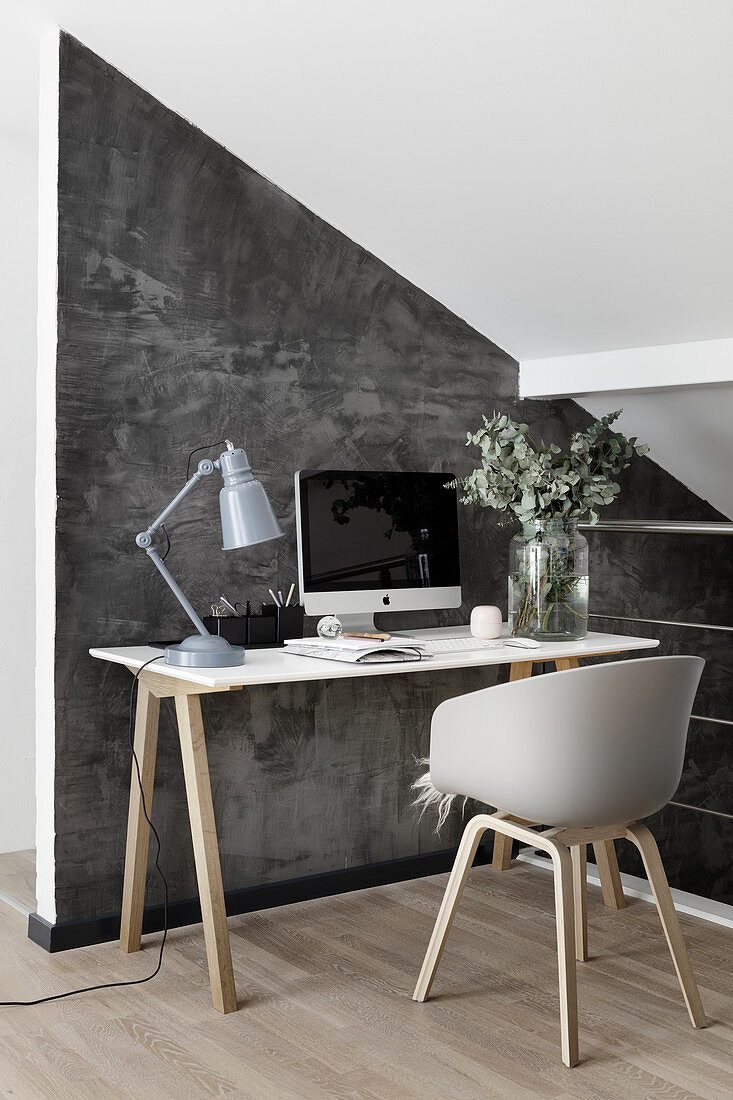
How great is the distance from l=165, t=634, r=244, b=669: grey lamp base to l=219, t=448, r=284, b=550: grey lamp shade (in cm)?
23

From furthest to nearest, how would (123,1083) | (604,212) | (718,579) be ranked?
(718,579), (604,212), (123,1083)

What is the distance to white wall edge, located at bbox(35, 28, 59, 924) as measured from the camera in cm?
273

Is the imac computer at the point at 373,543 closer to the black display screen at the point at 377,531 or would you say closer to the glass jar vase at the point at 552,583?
the black display screen at the point at 377,531

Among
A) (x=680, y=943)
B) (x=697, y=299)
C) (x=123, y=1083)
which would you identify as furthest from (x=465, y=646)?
(x=123, y=1083)

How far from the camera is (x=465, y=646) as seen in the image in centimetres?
289

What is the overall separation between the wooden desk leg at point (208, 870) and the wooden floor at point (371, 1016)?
2.8 inches

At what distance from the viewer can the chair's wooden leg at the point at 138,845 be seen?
272 centimetres

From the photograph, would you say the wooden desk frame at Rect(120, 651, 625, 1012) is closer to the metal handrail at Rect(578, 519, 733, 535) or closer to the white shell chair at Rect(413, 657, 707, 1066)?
the white shell chair at Rect(413, 657, 707, 1066)

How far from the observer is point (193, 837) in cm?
248

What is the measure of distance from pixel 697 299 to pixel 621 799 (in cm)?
139

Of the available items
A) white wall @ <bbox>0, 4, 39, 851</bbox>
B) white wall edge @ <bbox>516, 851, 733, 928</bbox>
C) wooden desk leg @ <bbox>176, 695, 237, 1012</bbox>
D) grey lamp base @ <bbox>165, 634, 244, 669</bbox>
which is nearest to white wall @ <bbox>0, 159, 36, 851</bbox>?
white wall @ <bbox>0, 4, 39, 851</bbox>

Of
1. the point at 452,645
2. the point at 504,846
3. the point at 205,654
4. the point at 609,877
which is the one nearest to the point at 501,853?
the point at 504,846

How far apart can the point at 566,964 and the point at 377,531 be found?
134cm

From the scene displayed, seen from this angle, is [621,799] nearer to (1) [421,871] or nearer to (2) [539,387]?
(1) [421,871]
